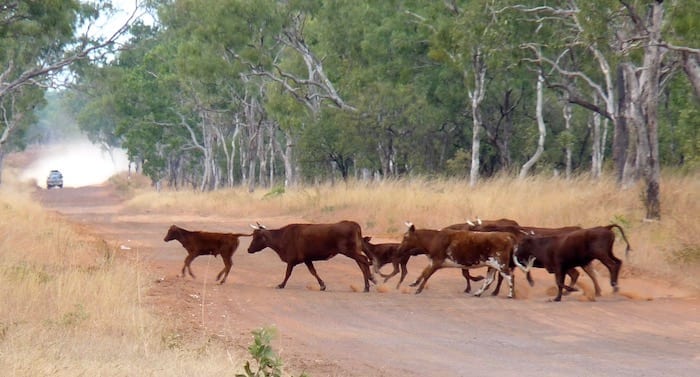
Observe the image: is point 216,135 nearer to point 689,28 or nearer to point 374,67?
point 374,67

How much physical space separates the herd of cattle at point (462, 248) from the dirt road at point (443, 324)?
0.40 m

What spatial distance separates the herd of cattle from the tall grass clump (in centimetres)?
225

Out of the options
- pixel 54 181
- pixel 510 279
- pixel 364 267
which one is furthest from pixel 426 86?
pixel 54 181

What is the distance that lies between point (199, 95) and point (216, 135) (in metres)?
7.51

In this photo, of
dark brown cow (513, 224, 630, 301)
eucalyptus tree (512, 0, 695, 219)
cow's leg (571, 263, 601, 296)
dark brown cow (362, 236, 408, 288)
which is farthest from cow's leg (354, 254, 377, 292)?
eucalyptus tree (512, 0, 695, 219)

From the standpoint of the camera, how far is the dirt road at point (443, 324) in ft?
35.7

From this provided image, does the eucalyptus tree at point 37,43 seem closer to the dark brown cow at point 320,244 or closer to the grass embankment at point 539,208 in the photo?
the grass embankment at point 539,208

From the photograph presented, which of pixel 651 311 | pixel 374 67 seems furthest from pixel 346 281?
pixel 374 67

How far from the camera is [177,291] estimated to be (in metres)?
16.6

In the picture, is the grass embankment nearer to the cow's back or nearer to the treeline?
the treeline

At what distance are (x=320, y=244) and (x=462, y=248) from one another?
7.91 feet

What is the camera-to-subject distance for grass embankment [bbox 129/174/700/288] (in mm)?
19812

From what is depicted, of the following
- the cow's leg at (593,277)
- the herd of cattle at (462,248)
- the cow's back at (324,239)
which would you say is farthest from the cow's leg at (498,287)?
the cow's back at (324,239)

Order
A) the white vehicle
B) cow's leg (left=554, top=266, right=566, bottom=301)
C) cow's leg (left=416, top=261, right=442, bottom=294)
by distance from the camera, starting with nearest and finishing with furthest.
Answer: cow's leg (left=554, top=266, right=566, bottom=301) < cow's leg (left=416, top=261, right=442, bottom=294) < the white vehicle
